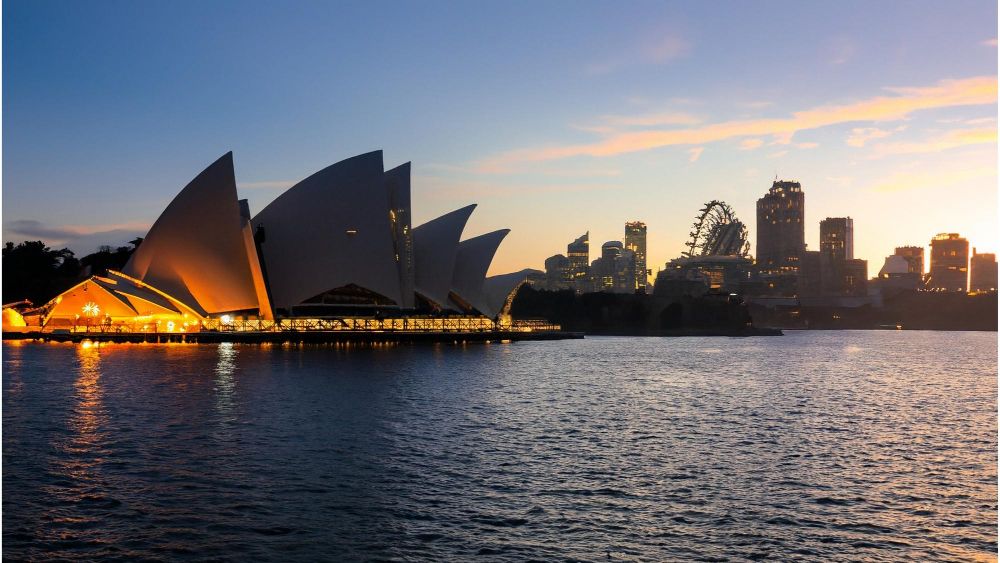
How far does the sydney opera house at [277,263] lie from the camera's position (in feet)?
264

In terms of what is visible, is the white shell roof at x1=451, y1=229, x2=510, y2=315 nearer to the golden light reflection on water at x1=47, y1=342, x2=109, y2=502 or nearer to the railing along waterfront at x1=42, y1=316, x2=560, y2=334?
the railing along waterfront at x1=42, y1=316, x2=560, y2=334

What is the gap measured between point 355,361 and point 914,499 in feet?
156

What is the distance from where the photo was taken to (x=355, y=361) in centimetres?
6419

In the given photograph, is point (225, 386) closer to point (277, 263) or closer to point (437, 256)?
point (277, 263)

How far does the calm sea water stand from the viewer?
16844 millimetres

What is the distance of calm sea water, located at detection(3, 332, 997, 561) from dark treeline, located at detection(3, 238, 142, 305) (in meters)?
73.4

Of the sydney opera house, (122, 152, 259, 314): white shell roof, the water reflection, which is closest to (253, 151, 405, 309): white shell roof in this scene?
the sydney opera house

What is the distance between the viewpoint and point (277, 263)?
88125 mm

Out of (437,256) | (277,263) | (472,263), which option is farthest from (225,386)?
(472,263)

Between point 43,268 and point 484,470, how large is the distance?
12441 cm

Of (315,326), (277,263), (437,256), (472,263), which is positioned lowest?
(315,326)

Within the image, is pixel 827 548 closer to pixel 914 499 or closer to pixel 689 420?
pixel 914 499

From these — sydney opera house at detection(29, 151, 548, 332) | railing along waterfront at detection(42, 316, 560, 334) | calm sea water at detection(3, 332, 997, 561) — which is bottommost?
calm sea water at detection(3, 332, 997, 561)

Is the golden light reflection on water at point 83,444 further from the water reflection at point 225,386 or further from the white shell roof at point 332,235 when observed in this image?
the white shell roof at point 332,235
